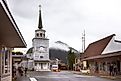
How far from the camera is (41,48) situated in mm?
108562

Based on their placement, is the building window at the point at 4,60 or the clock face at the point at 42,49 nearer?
the building window at the point at 4,60

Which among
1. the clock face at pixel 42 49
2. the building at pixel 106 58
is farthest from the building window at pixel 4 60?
the clock face at pixel 42 49

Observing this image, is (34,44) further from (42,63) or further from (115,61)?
(115,61)

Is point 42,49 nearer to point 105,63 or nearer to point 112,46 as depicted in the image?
point 112,46

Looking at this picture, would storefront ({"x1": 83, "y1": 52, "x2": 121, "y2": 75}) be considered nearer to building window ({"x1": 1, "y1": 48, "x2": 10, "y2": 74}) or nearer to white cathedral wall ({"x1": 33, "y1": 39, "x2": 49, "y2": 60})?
building window ({"x1": 1, "y1": 48, "x2": 10, "y2": 74})

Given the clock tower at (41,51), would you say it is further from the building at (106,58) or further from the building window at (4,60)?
the building window at (4,60)

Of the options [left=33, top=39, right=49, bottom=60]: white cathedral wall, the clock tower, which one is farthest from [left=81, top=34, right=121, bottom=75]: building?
[left=33, top=39, right=49, bottom=60]: white cathedral wall

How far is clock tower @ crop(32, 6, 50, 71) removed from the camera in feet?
348

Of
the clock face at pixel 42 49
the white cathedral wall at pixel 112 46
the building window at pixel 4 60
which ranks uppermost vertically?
Result: the clock face at pixel 42 49

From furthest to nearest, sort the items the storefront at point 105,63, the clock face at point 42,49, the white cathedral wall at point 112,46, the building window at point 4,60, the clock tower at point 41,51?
the clock face at point 42,49
the clock tower at point 41,51
the white cathedral wall at point 112,46
the storefront at point 105,63
the building window at point 4,60

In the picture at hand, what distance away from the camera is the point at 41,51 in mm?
107750

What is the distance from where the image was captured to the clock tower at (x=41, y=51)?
106 meters

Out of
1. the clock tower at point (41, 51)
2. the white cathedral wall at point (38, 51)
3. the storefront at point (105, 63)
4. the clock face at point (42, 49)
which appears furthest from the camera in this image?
the clock face at point (42, 49)

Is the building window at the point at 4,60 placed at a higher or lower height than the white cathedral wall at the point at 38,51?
lower
